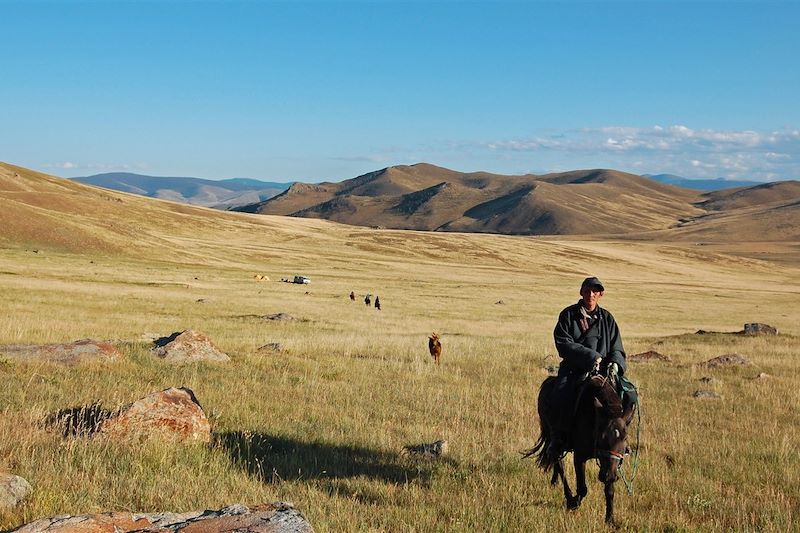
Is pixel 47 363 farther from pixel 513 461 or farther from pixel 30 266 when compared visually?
pixel 30 266

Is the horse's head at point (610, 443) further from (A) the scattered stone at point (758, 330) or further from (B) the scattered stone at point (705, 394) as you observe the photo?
(A) the scattered stone at point (758, 330)

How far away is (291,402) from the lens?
12.4m

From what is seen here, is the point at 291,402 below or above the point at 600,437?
below

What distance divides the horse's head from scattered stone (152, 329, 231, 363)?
11.3 meters

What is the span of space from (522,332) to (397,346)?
1483cm

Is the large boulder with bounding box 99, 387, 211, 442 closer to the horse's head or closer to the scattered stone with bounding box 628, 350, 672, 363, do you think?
the horse's head

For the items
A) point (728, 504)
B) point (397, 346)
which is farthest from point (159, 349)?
point (728, 504)

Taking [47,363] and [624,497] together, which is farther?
[47,363]

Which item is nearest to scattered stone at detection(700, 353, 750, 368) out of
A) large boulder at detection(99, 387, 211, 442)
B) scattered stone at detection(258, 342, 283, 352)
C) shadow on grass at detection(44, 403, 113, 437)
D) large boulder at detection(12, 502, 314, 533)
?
scattered stone at detection(258, 342, 283, 352)

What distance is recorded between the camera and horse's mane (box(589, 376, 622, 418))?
6.98 m

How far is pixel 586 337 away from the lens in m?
7.94

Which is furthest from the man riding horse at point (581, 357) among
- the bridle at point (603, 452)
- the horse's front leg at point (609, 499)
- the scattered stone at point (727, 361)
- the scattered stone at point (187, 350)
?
the scattered stone at point (727, 361)

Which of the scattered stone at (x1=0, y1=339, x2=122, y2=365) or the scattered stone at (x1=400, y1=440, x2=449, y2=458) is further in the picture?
the scattered stone at (x1=0, y1=339, x2=122, y2=365)

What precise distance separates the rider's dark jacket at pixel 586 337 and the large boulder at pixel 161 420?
5.12 meters
